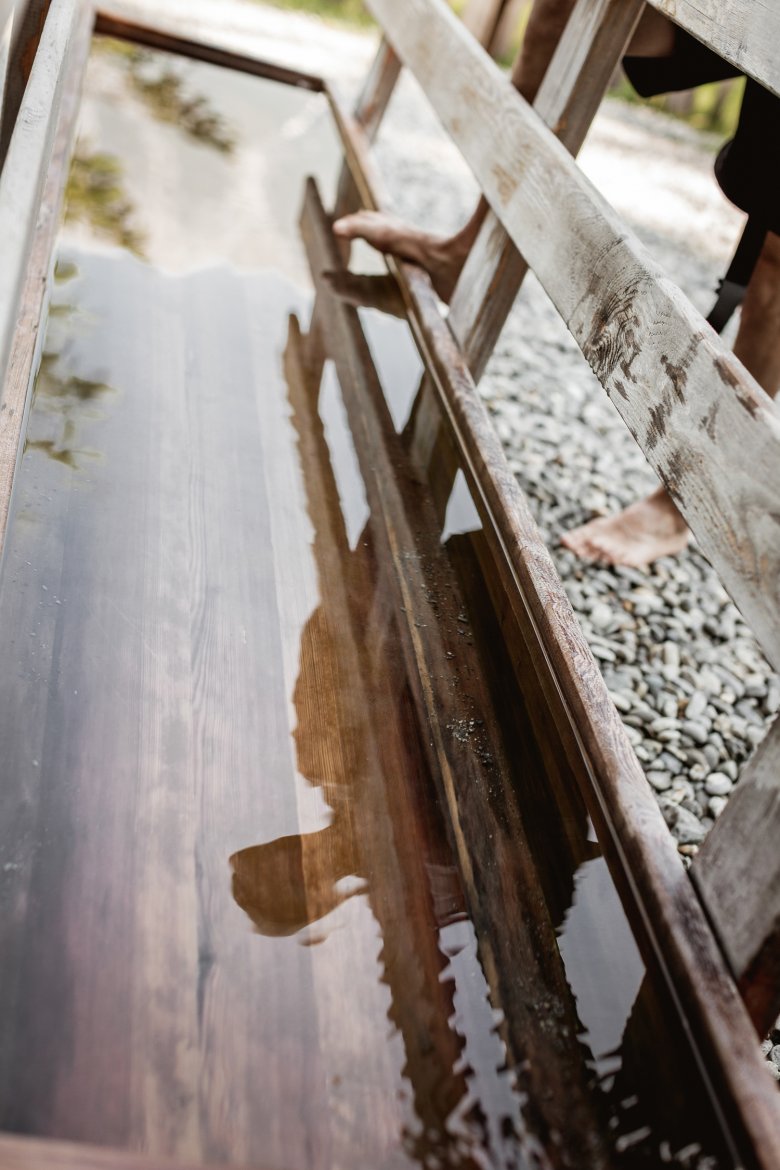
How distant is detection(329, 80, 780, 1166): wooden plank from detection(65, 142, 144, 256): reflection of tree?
911mm

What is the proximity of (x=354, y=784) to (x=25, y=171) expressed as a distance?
2.80ft

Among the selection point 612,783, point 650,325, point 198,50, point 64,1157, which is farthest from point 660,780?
point 198,50

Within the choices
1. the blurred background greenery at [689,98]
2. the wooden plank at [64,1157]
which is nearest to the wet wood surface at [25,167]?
the wooden plank at [64,1157]

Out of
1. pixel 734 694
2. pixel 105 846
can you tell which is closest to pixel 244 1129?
pixel 105 846

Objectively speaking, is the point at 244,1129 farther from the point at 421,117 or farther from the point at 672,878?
the point at 421,117

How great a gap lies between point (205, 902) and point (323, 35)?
Result: 5.87 meters

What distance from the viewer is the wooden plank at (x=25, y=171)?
93 cm

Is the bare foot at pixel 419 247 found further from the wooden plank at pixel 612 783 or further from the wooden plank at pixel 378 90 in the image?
the wooden plank at pixel 378 90

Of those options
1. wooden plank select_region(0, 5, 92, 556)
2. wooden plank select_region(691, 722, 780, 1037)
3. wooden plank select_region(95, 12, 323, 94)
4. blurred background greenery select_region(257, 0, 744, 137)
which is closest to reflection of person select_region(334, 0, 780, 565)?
wooden plank select_region(0, 5, 92, 556)

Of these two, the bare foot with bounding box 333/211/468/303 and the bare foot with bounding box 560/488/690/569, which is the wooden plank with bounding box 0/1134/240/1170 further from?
the bare foot with bounding box 333/211/468/303

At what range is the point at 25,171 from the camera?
113 centimetres

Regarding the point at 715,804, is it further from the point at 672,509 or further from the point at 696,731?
the point at 672,509

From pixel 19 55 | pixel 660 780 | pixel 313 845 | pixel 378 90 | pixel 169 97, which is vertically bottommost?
pixel 660 780

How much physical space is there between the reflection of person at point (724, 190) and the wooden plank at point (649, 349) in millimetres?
194
